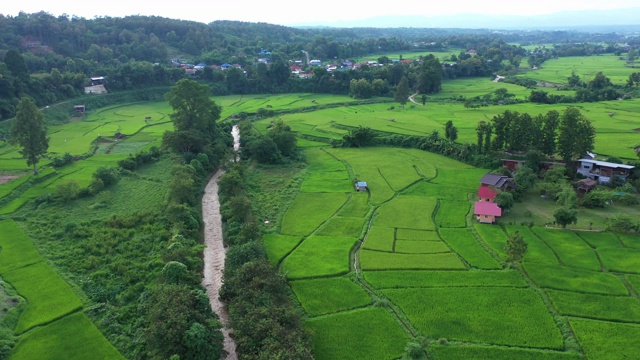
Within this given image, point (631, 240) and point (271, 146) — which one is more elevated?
point (271, 146)

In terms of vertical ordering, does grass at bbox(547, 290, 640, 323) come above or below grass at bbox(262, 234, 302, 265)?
below

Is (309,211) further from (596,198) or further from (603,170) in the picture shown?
(603,170)

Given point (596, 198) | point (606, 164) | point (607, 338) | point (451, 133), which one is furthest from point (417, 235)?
point (451, 133)

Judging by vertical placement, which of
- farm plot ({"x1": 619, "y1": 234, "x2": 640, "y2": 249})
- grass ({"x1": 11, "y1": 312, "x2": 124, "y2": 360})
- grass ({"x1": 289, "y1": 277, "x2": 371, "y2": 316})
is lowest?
grass ({"x1": 289, "y1": 277, "x2": 371, "y2": 316})

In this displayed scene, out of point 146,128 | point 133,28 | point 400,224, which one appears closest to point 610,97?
point 400,224

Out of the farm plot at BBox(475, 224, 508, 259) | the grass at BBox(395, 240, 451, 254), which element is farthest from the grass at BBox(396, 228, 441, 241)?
the farm plot at BBox(475, 224, 508, 259)

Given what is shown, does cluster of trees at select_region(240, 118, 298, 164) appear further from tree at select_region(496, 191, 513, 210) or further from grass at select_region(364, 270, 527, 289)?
grass at select_region(364, 270, 527, 289)

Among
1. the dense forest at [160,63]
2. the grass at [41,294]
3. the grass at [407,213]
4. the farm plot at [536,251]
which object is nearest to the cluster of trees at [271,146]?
the grass at [407,213]
